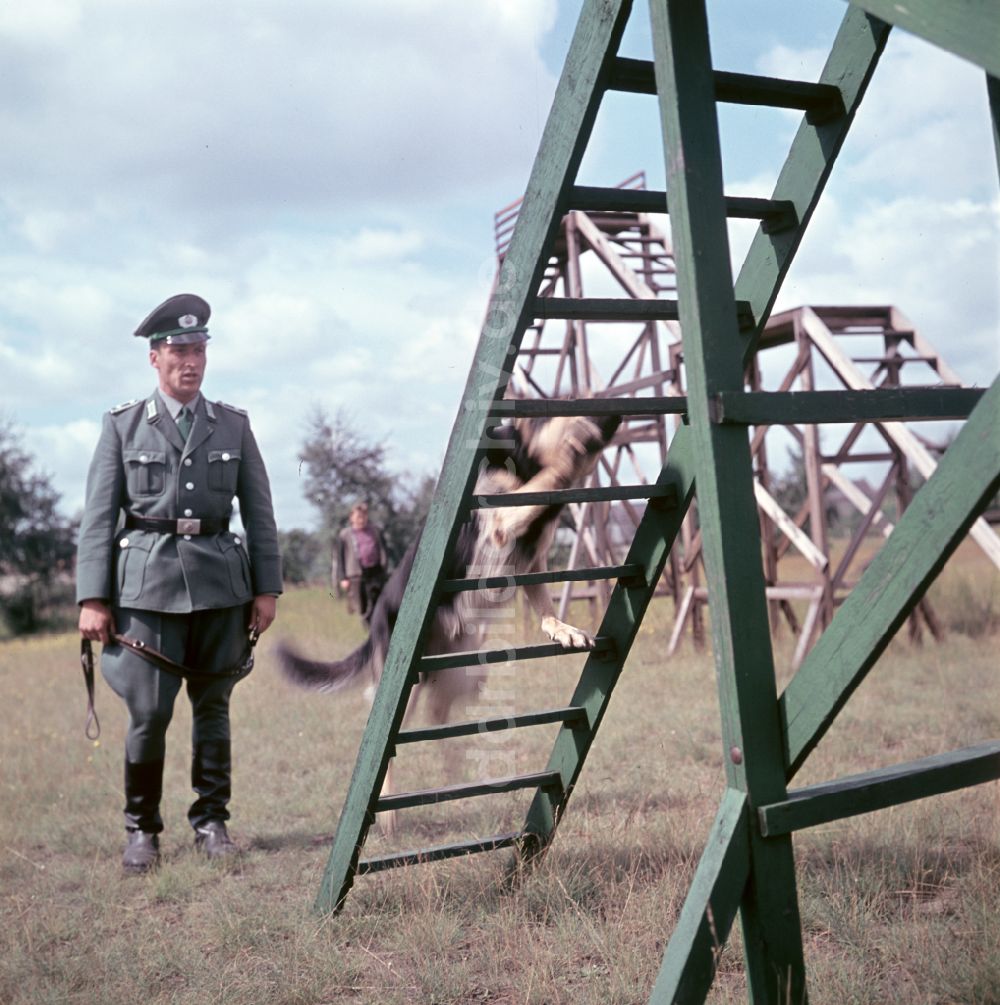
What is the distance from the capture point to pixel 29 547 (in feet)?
81.4

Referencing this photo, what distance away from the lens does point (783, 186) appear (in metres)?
2.89

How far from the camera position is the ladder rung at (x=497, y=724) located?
11.1ft

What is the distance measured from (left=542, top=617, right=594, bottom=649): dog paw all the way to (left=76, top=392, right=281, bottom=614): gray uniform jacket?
168 centimetres

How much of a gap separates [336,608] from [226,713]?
9.95 metres

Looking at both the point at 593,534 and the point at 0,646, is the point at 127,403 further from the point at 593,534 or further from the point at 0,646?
the point at 0,646

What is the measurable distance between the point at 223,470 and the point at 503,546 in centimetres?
151

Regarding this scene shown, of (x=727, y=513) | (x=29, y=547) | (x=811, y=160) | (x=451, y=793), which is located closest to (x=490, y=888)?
(x=451, y=793)

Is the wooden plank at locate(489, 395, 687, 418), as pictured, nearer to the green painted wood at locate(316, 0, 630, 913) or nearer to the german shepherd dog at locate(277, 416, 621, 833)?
the green painted wood at locate(316, 0, 630, 913)

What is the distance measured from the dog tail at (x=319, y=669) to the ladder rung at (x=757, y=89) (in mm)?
3197

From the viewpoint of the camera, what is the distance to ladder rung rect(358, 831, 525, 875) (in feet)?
11.9

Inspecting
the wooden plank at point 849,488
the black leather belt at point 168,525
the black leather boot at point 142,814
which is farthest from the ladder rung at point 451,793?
the wooden plank at point 849,488

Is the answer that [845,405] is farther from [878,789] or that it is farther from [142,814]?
[142,814]

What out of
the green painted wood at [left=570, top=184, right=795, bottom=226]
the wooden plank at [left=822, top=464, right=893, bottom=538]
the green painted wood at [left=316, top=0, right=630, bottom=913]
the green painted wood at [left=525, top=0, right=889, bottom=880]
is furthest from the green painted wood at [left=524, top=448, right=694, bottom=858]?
the wooden plank at [left=822, top=464, right=893, bottom=538]

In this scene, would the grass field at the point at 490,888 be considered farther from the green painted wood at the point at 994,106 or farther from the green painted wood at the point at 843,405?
the green painted wood at the point at 994,106
